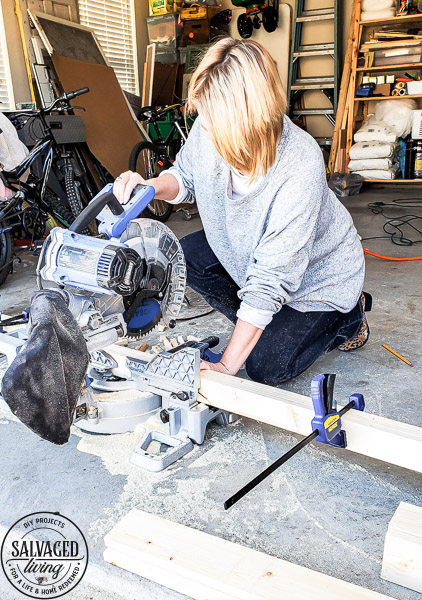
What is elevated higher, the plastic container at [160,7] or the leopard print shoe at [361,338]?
the plastic container at [160,7]

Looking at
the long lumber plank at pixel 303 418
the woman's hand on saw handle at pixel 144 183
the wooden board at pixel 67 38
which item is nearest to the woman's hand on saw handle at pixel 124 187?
the woman's hand on saw handle at pixel 144 183

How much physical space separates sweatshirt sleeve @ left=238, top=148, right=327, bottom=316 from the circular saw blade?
0.89 ft

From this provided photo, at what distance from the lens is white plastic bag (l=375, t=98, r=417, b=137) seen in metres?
6.01

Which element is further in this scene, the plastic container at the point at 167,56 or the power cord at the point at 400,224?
the plastic container at the point at 167,56

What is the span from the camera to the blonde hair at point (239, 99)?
4.29 ft

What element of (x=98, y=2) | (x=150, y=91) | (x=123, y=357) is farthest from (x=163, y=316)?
(x=98, y=2)

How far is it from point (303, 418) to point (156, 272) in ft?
1.89

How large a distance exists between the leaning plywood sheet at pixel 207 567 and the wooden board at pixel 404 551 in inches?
3.5

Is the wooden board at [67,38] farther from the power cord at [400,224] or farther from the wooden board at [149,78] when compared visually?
the power cord at [400,224]

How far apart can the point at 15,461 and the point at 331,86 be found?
20.5 feet

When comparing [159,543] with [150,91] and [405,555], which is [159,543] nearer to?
[405,555]

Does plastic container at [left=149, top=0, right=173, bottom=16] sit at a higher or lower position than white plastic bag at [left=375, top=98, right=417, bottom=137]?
higher

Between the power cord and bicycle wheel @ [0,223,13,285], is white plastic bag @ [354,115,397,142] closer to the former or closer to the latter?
the power cord

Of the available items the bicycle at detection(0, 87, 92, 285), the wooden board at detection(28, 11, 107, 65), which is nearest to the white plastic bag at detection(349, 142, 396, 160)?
the wooden board at detection(28, 11, 107, 65)
